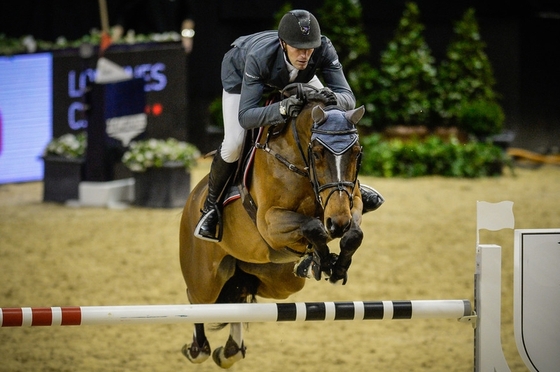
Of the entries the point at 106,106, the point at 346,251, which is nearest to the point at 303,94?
the point at 346,251

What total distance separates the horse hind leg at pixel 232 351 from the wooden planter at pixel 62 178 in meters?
5.43

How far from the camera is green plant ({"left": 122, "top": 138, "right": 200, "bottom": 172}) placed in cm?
966

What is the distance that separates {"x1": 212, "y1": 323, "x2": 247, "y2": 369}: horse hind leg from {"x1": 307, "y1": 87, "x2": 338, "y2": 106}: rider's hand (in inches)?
70.4

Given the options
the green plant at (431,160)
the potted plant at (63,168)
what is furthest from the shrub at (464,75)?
the potted plant at (63,168)

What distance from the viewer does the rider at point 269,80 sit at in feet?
13.1

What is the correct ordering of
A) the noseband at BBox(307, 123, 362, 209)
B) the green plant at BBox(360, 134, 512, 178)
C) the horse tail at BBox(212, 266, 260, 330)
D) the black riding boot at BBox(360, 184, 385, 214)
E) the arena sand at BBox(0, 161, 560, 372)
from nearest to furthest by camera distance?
the noseband at BBox(307, 123, 362, 209), the black riding boot at BBox(360, 184, 385, 214), the horse tail at BBox(212, 266, 260, 330), the arena sand at BBox(0, 161, 560, 372), the green plant at BBox(360, 134, 512, 178)

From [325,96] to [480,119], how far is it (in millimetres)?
9243

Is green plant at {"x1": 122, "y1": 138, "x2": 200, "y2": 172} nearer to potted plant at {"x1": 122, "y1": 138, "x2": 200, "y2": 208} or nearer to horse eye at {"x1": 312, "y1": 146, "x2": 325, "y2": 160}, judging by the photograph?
potted plant at {"x1": 122, "y1": 138, "x2": 200, "y2": 208}

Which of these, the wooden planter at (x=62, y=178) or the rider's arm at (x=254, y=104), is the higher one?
the rider's arm at (x=254, y=104)

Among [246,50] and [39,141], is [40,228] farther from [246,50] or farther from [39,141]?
[246,50]

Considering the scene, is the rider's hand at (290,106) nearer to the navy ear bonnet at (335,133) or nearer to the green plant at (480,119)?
the navy ear bonnet at (335,133)

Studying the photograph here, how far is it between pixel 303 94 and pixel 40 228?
562cm

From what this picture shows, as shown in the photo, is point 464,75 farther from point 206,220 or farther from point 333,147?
point 333,147

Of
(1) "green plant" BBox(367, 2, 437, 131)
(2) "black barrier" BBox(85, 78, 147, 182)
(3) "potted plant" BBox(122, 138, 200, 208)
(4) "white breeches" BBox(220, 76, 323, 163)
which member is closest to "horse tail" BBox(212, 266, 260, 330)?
(4) "white breeches" BBox(220, 76, 323, 163)
